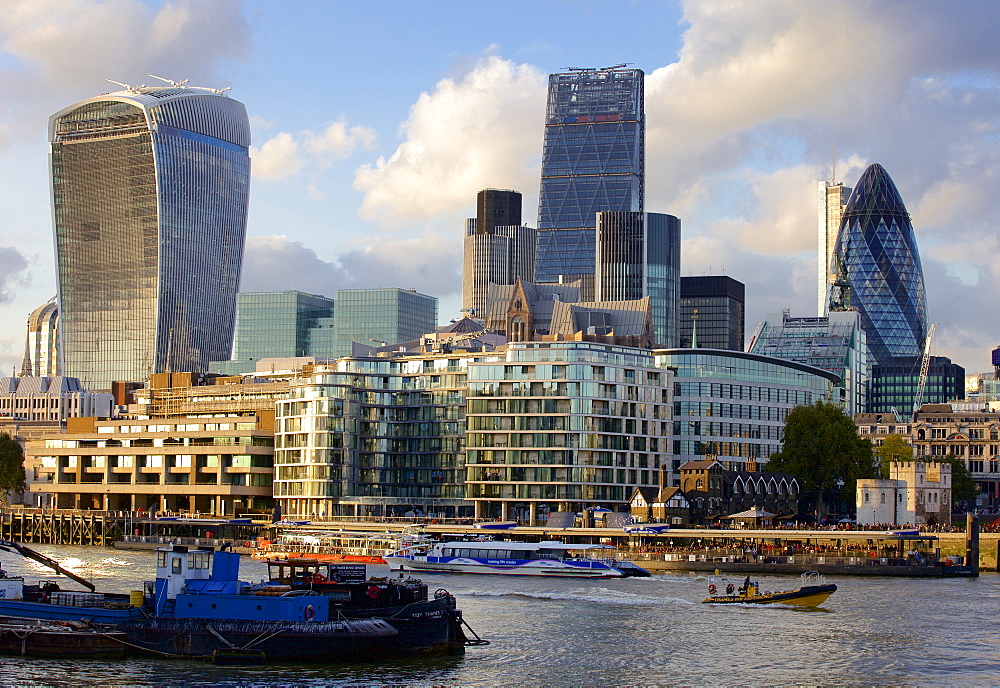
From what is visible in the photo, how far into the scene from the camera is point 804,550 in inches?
5620

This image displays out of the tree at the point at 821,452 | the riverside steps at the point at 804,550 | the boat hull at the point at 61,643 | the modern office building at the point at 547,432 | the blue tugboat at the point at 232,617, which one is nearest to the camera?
the boat hull at the point at 61,643

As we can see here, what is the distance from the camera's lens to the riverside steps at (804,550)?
442 feet

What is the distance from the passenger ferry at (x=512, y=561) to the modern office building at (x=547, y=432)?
1854 inches

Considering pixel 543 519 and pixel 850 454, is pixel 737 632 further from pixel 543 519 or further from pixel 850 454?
pixel 850 454

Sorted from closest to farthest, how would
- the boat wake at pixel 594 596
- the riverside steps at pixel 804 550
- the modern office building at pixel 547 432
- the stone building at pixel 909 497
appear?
the boat wake at pixel 594 596 → the riverside steps at pixel 804 550 → the stone building at pixel 909 497 → the modern office building at pixel 547 432

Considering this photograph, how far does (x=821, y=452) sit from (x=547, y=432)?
36.9m

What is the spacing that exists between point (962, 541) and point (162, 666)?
93833 millimetres

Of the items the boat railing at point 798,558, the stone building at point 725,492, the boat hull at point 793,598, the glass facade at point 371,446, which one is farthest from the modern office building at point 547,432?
the boat hull at point 793,598

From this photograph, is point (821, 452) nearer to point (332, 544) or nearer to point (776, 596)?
point (332, 544)

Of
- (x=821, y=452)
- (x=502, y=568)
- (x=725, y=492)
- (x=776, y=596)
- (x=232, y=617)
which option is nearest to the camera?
(x=232, y=617)

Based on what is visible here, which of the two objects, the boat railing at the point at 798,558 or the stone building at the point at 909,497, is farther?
the stone building at the point at 909,497

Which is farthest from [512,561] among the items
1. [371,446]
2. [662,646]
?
[371,446]

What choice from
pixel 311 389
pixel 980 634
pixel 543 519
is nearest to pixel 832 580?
pixel 980 634

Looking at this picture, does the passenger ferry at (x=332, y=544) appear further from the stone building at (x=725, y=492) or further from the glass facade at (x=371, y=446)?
the stone building at (x=725, y=492)
